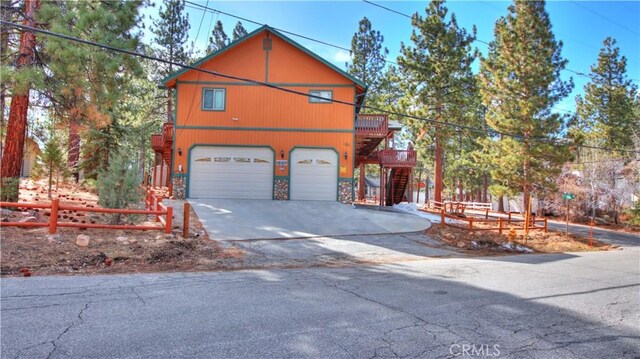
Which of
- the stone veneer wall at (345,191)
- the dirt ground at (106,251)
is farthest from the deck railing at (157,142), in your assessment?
the dirt ground at (106,251)

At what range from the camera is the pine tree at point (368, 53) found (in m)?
34.0

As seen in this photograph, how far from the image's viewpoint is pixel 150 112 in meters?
33.2

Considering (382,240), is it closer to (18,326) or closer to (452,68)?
(18,326)

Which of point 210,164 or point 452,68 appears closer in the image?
point 210,164

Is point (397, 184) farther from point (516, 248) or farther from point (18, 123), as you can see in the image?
point (18, 123)

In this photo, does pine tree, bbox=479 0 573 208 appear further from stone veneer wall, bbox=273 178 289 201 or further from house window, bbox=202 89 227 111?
house window, bbox=202 89 227 111

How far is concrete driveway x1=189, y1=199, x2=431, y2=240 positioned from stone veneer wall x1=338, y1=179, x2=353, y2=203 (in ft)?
2.43

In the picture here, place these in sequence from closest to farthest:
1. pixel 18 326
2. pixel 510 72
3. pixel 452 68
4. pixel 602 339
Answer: pixel 18 326, pixel 602 339, pixel 510 72, pixel 452 68

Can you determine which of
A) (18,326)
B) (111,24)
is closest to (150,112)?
(111,24)

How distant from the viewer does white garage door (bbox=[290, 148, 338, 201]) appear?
65.9 feet

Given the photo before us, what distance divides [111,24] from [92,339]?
10.3 meters

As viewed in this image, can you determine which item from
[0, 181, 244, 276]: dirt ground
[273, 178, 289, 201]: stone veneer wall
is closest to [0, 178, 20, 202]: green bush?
[0, 181, 244, 276]: dirt ground

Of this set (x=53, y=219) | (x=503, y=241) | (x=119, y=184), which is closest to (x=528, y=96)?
(x=503, y=241)

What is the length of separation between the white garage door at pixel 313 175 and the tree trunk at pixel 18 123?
11.5 meters
